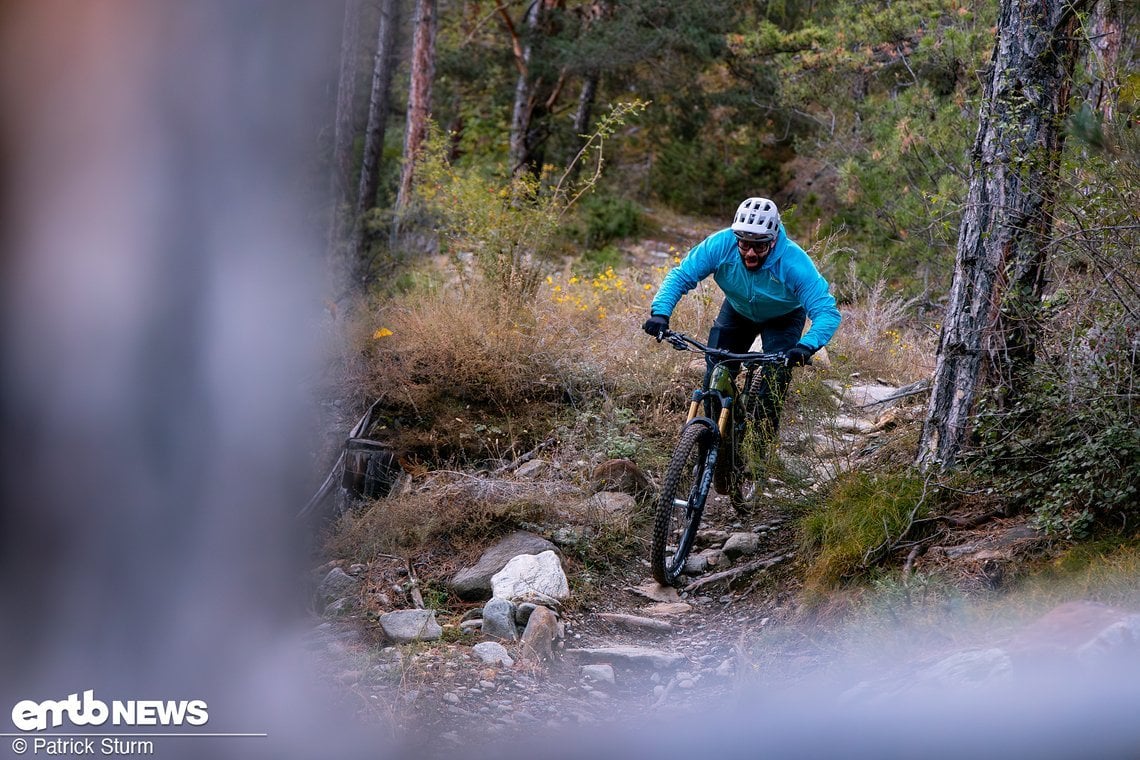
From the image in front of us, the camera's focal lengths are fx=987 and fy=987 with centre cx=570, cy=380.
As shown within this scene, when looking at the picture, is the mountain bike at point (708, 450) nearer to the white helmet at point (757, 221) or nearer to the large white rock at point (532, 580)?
the large white rock at point (532, 580)

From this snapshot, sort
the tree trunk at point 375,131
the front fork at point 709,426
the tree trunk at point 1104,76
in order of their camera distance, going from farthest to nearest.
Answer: the tree trunk at point 375,131
the front fork at point 709,426
the tree trunk at point 1104,76

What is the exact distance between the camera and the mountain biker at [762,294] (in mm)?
4926

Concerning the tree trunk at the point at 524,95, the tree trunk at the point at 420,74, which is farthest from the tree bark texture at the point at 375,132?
the tree trunk at the point at 524,95

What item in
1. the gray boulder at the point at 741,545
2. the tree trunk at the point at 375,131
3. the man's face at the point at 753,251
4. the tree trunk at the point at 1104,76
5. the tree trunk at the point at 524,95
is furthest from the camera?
the tree trunk at the point at 524,95

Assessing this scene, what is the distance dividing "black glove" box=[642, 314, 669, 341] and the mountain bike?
3 centimetres

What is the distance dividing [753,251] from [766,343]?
2.29 ft

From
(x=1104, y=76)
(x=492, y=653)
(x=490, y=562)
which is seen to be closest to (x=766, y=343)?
(x=490, y=562)

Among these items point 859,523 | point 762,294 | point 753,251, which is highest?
point 753,251

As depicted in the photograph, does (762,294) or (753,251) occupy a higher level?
(753,251)

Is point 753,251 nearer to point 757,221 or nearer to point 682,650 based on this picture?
point 757,221

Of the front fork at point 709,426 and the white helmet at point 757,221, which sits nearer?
the white helmet at point 757,221

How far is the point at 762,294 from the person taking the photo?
527cm

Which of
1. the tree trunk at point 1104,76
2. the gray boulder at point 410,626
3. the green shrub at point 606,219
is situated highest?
the green shrub at point 606,219

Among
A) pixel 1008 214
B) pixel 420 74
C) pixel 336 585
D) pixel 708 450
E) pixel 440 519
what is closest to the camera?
pixel 1008 214
